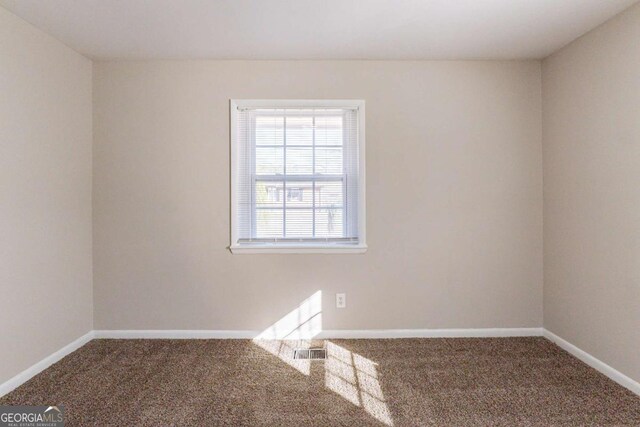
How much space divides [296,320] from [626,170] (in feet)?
8.87

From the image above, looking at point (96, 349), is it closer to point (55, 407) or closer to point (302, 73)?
point (55, 407)

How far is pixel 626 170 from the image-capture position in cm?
255

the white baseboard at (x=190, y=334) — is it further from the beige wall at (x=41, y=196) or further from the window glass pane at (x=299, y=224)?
the window glass pane at (x=299, y=224)

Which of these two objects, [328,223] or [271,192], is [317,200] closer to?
[328,223]

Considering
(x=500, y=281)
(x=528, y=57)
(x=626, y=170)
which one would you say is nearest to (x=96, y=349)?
(x=500, y=281)

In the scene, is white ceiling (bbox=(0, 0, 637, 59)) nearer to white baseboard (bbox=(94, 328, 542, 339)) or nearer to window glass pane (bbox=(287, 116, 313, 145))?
window glass pane (bbox=(287, 116, 313, 145))

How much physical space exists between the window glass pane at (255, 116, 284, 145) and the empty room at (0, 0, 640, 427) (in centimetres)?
3

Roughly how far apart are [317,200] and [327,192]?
12 centimetres

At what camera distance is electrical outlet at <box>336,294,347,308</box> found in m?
3.47

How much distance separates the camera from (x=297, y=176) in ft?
11.5

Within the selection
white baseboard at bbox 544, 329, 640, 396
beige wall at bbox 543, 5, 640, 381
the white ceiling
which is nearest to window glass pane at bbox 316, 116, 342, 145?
the white ceiling

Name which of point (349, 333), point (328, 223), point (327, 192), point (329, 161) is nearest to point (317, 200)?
point (327, 192)

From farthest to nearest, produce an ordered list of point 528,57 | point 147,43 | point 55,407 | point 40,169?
point 528,57 < point 147,43 < point 40,169 < point 55,407

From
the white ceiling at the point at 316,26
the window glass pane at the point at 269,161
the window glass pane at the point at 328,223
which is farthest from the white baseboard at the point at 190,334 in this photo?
the white ceiling at the point at 316,26
